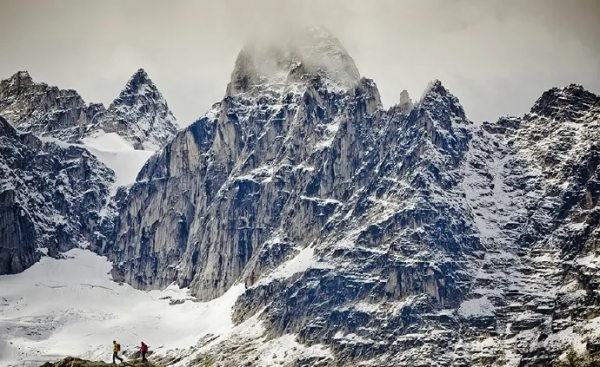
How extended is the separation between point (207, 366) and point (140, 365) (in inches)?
296

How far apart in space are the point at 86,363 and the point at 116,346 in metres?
6.81

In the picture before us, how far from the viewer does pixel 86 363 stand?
4983 inches

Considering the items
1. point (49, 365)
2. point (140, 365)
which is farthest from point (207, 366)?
point (49, 365)

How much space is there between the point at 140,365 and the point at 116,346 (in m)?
4.61

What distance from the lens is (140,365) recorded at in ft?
426

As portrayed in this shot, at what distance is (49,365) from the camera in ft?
429

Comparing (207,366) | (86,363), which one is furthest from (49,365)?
(207,366)

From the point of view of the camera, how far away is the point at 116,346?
133000 mm

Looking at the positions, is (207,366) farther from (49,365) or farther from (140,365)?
(49,365)

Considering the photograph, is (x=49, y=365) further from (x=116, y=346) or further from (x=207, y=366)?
(x=207, y=366)

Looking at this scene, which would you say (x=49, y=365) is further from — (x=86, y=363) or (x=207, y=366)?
(x=207, y=366)

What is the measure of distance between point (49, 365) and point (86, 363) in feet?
20.6

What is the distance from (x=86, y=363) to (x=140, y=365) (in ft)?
19.4
